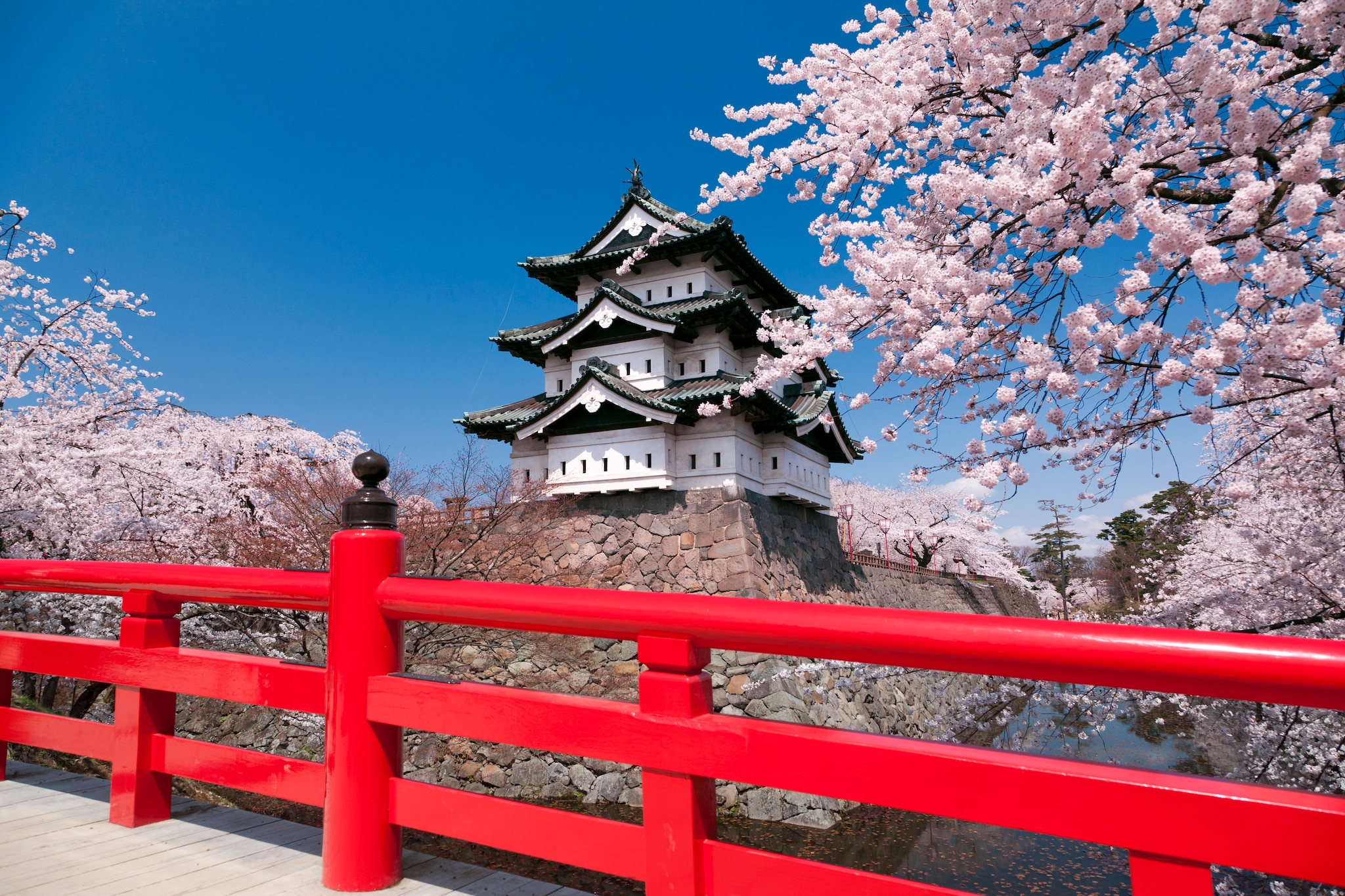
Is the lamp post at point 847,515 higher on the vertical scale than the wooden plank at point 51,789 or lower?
higher

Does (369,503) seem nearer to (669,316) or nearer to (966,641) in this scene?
(966,641)

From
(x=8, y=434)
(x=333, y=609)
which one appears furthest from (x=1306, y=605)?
(x=8, y=434)

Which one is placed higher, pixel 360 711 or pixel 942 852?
pixel 360 711

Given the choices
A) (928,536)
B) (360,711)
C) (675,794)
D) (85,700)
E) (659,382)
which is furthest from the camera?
(928,536)

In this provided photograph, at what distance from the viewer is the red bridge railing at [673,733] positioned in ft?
3.73

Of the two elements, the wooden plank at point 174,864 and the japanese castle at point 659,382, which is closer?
the wooden plank at point 174,864

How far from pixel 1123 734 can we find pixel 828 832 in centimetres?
903

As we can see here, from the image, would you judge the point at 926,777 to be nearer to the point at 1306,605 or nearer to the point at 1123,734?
the point at 1306,605

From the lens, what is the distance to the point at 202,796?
4949 millimetres

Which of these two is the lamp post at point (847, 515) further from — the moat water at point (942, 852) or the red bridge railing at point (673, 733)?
the red bridge railing at point (673, 733)

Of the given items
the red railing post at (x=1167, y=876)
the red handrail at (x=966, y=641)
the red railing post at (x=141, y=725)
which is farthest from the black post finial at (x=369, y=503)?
the red railing post at (x=1167, y=876)

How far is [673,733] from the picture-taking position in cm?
154

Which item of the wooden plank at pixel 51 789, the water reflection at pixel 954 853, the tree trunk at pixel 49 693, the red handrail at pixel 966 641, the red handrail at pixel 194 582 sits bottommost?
the water reflection at pixel 954 853

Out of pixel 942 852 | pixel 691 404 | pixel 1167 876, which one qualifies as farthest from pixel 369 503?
pixel 691 404
